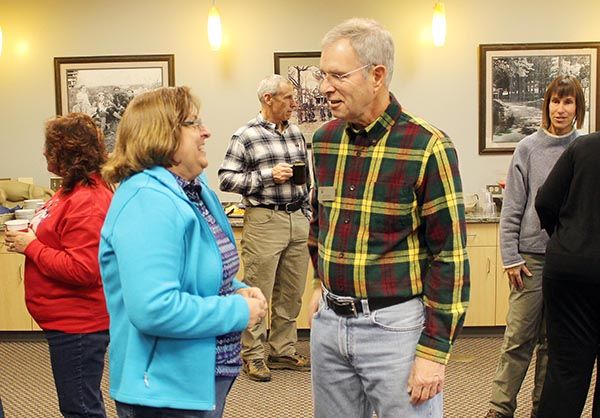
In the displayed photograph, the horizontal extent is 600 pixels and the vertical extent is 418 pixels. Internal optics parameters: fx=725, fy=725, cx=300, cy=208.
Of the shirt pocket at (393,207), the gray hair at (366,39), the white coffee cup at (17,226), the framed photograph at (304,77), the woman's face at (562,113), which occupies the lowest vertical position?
the white coffee cup at (17,226)

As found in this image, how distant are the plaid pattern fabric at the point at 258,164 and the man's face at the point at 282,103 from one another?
6 cm

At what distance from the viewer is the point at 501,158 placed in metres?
5.24

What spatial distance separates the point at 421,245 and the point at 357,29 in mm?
579

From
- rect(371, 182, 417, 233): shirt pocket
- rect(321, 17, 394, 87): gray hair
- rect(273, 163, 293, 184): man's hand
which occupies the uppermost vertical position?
rect(321, 17, 394, 87): gray hair

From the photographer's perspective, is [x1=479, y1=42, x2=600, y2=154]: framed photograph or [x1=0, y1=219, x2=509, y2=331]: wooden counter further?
[x1=479, y1=42, x2=600, y2=154]: framed photograph

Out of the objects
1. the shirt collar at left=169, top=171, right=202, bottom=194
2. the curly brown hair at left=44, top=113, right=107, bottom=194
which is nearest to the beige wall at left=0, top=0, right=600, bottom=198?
the curly brown hair at left=44, top=113, right=107, bottom=194

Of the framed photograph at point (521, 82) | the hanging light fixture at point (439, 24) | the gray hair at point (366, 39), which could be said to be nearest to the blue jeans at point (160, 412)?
the gray hair at point (366, 39)

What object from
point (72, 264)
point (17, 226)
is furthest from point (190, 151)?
point (17, 226)

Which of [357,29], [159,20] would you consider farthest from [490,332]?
[357,29]

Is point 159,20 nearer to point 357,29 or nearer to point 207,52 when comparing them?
point 207,52

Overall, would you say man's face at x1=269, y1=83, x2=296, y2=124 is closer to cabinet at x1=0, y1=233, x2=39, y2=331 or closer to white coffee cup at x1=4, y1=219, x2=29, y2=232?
white coffee cup at x1=4, y1=219, x2=29, y2=232

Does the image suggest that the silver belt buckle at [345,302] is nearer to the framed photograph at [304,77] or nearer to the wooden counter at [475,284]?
the wooden counter at [475,284]

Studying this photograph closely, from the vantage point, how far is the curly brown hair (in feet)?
7.97

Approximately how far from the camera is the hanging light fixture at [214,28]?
4.95 metres
